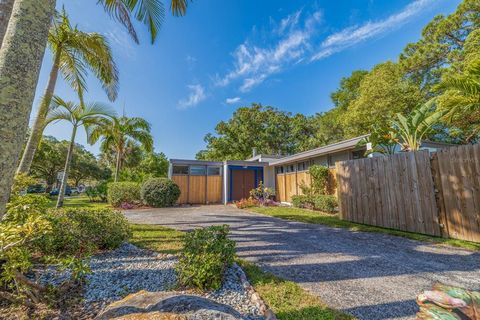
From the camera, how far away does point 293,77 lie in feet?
53.0

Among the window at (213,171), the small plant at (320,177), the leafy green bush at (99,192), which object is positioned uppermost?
the window at (213,171)

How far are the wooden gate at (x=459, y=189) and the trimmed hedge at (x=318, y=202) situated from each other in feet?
14.3

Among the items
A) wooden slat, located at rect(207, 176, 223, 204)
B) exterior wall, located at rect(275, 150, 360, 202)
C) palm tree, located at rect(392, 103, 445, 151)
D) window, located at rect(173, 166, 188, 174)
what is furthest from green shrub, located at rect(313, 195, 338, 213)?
window, located at rect(173, 166, 188, 174)

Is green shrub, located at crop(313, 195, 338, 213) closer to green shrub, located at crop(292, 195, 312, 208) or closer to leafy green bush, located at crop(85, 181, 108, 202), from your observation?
green shrub, located at crop(292, 195, 312, 208)

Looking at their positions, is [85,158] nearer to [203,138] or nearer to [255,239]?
[203,138]

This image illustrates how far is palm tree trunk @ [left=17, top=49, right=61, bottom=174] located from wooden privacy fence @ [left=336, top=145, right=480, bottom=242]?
8.85 meters

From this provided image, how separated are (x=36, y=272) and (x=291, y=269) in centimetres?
372

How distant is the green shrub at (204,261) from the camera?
2658 millimetres

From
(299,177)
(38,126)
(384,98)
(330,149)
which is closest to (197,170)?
(299,177)

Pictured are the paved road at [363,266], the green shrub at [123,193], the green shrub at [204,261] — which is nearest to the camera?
the paved road at [363,266]

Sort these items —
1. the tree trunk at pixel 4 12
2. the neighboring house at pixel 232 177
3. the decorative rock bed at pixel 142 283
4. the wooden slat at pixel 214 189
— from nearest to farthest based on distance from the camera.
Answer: the tree trunk at pixel 4 12
the decorative rock bed at pixel 142 283
the neighboring house at pixel 232 177
the wooden slat at pixel 214 189

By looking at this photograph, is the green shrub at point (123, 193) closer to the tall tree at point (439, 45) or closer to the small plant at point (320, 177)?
the small plant at point (320, 177)

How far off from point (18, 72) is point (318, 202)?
1034 cm

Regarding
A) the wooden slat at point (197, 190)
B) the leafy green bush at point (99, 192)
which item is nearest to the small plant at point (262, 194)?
the wooden slat at point (197, 190)
